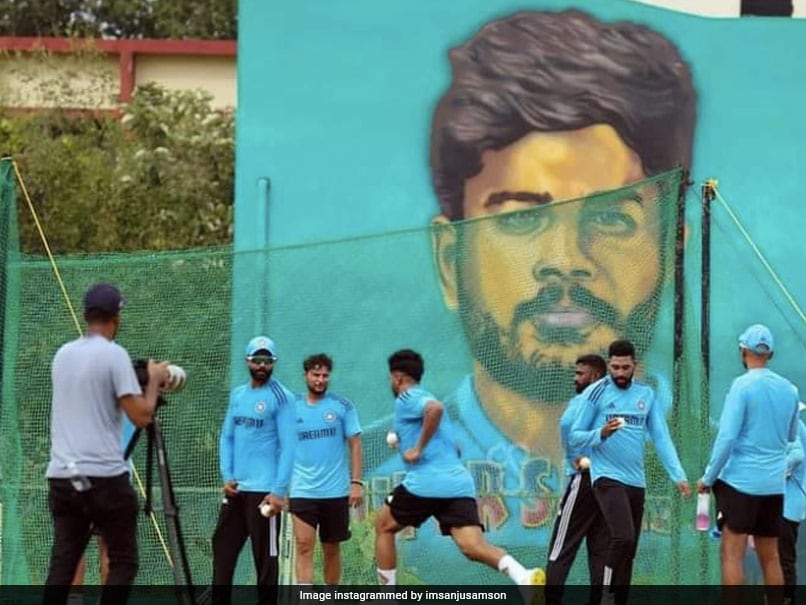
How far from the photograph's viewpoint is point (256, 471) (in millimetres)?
11875

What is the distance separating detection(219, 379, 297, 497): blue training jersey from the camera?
11.9 metres

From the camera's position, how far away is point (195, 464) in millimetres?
13445

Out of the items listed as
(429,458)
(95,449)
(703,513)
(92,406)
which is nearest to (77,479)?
(95,449)

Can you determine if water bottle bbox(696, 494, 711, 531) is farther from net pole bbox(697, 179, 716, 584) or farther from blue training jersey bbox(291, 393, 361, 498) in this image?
blue training jersey bbox(291, 393, 361, 498)

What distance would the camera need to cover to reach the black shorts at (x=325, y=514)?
1240cm

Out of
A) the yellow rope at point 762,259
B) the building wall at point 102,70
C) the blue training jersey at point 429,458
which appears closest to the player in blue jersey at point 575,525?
the blue training jersey at point 429,458

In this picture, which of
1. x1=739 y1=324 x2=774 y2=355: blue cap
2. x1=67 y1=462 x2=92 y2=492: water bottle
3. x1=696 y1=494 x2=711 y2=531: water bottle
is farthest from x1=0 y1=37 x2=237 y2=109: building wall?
x1=67 y1=462 x2=92 y2=492: water bottle

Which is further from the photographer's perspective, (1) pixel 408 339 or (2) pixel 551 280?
(1) pixel 408 339

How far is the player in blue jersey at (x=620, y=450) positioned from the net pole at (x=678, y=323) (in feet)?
3.13

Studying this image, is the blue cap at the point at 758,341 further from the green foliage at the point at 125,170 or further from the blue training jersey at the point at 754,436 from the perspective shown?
the green foliage at the point at 125,170

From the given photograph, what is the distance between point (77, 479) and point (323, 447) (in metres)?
3.57

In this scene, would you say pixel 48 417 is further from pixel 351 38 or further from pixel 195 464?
pixel 351 38

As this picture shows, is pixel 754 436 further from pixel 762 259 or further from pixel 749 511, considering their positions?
pixel 762 259

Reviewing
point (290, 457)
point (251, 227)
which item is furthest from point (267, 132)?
point (290, 457)
